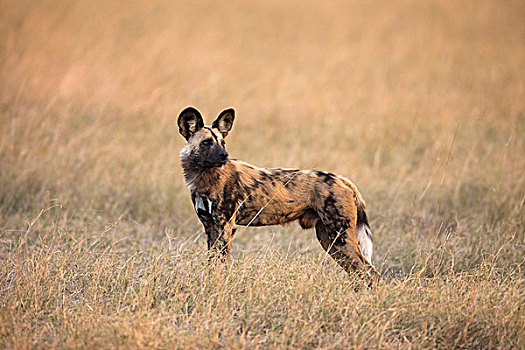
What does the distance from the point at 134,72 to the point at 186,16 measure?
2947 mm

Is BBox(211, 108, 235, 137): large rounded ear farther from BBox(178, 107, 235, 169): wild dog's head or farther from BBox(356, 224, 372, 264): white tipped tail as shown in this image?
BBox(356, 224, 372, 264): white tipped tail

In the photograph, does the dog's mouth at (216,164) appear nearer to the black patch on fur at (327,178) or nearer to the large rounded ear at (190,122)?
the large rounded ear at (190,122)

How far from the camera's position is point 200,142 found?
3.66 m

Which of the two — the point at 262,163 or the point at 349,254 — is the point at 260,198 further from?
the point at 262,163

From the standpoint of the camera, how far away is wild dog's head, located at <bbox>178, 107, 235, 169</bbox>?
11.7 feet

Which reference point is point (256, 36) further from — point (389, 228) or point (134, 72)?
point (389, 228)

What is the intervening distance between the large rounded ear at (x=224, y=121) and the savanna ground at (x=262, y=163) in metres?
0.79

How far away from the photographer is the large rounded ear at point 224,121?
3.80 m

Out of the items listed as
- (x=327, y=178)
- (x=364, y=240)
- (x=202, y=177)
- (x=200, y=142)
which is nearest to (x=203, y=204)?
(x=202, y=177)

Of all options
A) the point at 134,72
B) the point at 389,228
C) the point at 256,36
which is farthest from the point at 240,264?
the point at 256,36

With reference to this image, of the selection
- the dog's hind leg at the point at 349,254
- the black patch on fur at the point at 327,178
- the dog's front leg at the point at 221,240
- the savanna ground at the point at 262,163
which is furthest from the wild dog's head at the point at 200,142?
the dog's hind leg at the point at 349,254

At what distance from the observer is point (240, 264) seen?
362 centimetres

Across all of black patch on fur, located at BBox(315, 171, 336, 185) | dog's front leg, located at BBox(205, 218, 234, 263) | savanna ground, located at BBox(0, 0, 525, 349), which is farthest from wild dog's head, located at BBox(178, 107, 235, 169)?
black patch on fur, located at BBox(315, 171, 336, 185)

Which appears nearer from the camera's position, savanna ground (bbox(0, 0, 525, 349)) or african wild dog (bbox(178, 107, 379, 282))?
savanna ground (bbox(0, 0, 525, 349))
